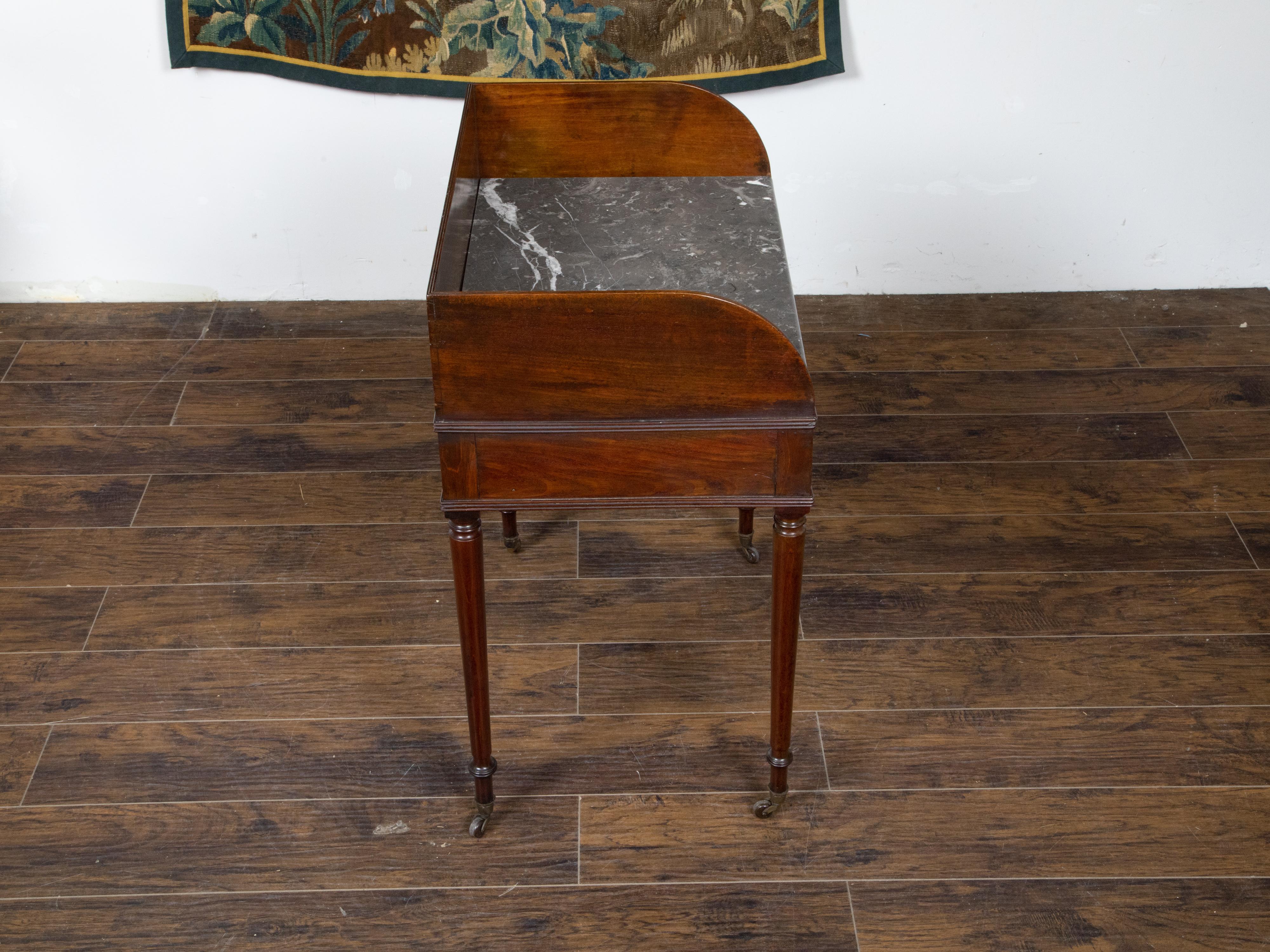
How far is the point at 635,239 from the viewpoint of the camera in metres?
1.75

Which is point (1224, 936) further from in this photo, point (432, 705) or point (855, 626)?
point (432, 705)

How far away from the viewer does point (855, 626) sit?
7.06 feet

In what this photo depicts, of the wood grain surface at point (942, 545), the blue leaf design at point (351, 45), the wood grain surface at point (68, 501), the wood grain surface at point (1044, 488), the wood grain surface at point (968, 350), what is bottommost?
the wood grain surface at point (942, 545)

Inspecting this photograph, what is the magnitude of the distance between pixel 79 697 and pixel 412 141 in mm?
1596

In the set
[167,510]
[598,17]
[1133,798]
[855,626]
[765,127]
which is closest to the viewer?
[1133,798]

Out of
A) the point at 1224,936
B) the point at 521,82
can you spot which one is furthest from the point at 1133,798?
the point at 521,82

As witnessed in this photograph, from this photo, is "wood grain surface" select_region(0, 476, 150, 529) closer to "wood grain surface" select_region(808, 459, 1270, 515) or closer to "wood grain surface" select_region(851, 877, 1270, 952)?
"wood grain surface" select_region(808, 459, 1270, 515)

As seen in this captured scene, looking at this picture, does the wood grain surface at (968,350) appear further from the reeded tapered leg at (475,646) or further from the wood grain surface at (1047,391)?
the reeded tapered leg at (475,646)

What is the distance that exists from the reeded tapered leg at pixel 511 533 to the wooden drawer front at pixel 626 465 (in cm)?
75

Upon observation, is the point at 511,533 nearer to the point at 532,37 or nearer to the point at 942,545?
the point at 942,545

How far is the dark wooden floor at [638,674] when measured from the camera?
169cm

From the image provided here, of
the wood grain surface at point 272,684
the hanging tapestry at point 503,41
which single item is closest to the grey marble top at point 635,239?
the wood grain surface at point 272,684

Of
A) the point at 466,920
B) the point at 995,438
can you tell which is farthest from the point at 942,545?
the point at 466,920

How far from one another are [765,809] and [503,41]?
6.32 feet
